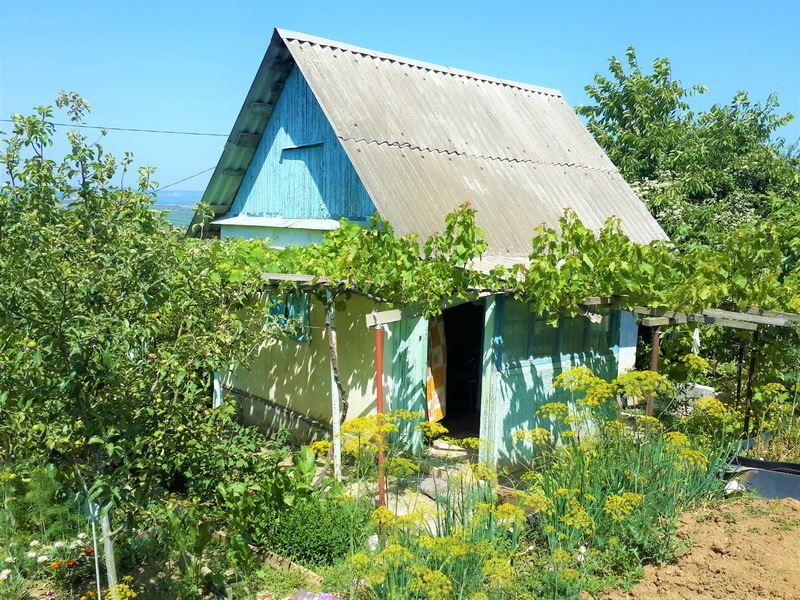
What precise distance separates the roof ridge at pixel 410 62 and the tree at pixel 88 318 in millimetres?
6354

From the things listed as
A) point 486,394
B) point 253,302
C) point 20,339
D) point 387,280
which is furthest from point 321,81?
point 20,339

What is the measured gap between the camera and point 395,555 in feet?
14.3

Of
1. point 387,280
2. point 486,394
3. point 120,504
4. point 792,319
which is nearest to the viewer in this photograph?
point 120,504

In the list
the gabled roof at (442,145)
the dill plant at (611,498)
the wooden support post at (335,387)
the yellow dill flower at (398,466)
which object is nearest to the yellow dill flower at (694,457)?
the dill plant at (611,498)

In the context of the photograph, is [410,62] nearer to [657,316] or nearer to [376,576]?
[657,316]

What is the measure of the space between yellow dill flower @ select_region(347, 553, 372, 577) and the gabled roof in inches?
183

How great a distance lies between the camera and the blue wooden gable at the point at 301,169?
31.0 feet

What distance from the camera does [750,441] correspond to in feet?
25.5

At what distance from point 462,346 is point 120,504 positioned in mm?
7213

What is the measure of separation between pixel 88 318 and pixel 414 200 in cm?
566

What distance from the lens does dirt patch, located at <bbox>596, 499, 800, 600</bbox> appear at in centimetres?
468

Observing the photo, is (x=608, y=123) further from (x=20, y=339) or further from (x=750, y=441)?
(x=20, y=339)

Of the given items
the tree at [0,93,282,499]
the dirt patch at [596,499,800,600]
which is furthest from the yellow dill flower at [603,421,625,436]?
the tree at [0,93,282,499]

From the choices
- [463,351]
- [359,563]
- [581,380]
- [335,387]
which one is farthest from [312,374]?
[359,563]
